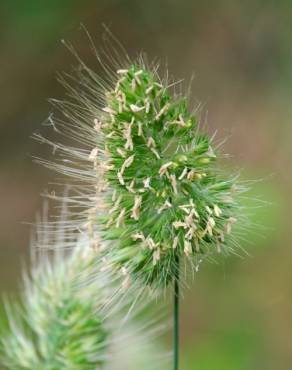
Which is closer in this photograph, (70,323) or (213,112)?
(70,323)

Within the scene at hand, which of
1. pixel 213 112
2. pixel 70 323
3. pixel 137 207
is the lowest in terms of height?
pixel 70 323

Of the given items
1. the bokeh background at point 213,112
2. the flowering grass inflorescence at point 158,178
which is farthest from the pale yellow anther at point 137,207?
the bokeh background at point 213,112

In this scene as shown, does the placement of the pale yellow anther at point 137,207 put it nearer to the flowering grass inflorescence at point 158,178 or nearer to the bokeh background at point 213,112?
the flowering grass inflorescence at point 158,178

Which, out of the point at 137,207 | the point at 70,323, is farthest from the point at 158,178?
the point at 70,323

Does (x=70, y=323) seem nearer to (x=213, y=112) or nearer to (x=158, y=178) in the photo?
(x=158, y=178)

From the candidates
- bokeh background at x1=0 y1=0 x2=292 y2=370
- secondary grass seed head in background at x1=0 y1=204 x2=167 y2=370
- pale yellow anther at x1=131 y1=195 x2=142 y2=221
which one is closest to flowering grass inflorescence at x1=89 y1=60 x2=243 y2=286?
pale yellow anther at x1=131 y1=195 x2=142 y2=221

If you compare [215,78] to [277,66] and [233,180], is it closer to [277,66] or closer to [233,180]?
[277,66]

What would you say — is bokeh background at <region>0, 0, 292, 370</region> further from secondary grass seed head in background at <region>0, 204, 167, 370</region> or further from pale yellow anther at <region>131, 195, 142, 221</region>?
pale yellow anther at <region>131, 195, 142, 221</region>

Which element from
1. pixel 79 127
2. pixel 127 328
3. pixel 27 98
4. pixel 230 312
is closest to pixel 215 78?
pixel 27 98
